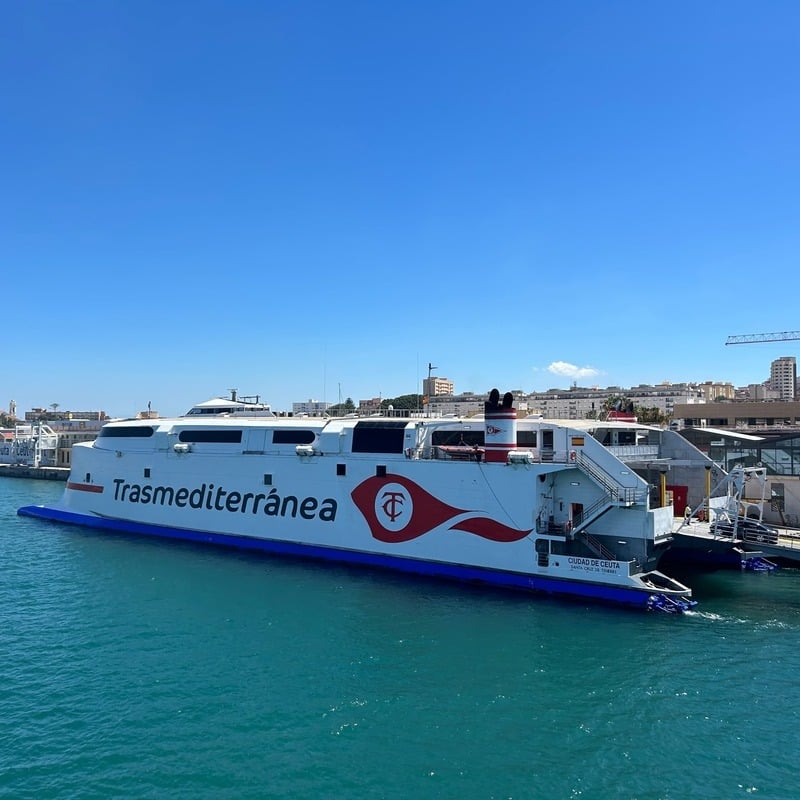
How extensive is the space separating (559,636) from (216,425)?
17.8m

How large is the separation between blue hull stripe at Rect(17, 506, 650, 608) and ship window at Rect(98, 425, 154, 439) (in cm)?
414

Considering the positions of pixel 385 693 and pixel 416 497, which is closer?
pixel 385 693

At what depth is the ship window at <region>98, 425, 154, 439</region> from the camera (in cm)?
2900

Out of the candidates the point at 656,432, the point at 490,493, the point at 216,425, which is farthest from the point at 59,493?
the point at 656,432

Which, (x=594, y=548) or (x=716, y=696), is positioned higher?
(x=594, y=548)

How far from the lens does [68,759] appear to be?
10273mm

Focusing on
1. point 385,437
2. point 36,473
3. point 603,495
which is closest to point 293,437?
point 385,437

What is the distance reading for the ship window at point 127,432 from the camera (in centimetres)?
2900

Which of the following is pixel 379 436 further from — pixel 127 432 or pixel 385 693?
pixel 127 432

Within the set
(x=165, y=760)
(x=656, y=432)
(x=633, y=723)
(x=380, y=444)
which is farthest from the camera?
(x=656, y=432)

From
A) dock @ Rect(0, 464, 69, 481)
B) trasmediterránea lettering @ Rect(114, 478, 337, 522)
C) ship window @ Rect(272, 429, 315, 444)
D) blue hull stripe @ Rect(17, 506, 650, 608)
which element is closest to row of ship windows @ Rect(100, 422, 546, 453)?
ship window @ Rect(272, 429, 315, 444)

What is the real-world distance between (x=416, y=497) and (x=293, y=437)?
641 centimetres

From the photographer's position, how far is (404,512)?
21594 millimetres

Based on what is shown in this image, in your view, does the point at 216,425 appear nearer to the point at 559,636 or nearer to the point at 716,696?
the point at 559,636
